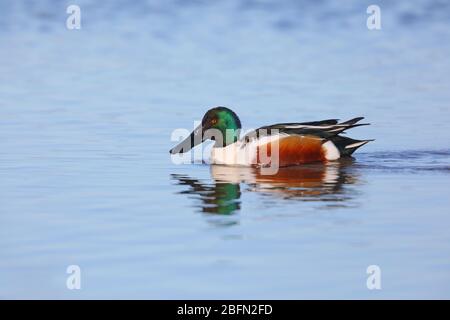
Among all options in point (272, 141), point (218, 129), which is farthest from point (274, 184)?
point (218, 129)

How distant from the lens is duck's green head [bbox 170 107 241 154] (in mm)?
10812

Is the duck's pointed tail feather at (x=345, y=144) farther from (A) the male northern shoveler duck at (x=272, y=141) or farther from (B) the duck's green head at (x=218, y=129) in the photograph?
(B) the duck's green head at (x=218, y=129)

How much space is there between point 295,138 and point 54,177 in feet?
8.20

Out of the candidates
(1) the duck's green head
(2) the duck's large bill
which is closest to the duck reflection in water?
(2) the duck's large bill

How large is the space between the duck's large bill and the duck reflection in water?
399 millimetres

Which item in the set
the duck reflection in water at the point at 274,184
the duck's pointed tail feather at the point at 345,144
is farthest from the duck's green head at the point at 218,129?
the duck's pointed tail feather at the point at 345,144

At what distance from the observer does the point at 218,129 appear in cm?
1088

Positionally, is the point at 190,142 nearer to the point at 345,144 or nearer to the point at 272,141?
the point at 272,141

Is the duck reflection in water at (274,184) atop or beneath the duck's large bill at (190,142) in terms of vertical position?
beneath

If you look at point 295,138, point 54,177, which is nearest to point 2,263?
point 54,177

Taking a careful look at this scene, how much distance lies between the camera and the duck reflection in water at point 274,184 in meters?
7.93

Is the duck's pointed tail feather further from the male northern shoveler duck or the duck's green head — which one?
the duck's green head

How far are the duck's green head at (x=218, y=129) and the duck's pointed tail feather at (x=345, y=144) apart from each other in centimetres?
97

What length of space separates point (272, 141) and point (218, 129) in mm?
765
